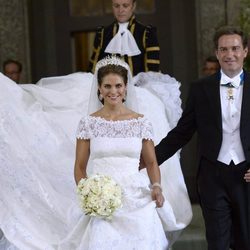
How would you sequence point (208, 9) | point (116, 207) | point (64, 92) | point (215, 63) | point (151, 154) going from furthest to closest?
1. point (208, 9)
2. point (215, 63)
3. point (64, 92)
4. point (151, 154)
5. point (116, 207)

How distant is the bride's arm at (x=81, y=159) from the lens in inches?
234

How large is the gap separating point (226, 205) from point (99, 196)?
829 mm

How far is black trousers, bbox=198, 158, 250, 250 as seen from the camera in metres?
5.77

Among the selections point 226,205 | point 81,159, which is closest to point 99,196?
point 81,159

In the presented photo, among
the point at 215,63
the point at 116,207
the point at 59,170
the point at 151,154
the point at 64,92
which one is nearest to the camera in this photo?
the point at 116,207

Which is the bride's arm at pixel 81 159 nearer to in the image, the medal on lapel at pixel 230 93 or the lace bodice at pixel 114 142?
the lace bodice at pixel 114 142

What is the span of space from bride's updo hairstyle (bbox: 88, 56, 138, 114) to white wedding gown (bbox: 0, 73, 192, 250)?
0.34m

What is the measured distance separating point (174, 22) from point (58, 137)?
132 inches

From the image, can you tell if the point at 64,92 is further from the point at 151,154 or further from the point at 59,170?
the point at 151,154

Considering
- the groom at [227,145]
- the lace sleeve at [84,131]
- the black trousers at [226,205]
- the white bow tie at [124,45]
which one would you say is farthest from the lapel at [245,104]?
the white bow tie at [124,45]

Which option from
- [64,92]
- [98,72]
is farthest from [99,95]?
[64,92]

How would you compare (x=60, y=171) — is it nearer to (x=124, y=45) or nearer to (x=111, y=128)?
(x=111, y=128)

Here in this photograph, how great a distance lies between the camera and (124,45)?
8.34 m

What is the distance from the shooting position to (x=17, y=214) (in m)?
6.77
